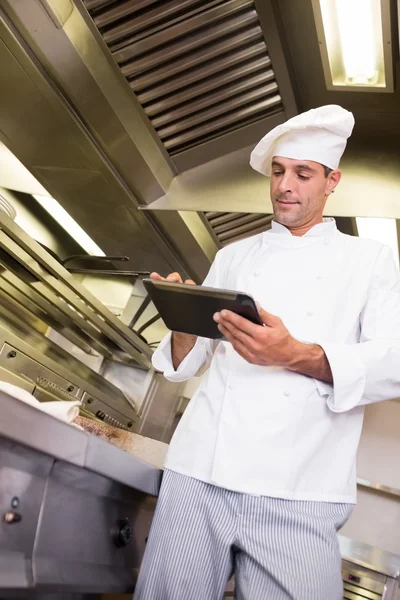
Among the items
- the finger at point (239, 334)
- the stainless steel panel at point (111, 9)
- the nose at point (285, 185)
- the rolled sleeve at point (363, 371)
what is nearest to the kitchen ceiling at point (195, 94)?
the stainless steel panel at point (111, 9)

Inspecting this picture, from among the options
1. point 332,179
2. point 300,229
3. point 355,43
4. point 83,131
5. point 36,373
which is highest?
point 355,43

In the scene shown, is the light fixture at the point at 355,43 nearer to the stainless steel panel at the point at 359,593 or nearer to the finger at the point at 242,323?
the finger at the point at 242,323

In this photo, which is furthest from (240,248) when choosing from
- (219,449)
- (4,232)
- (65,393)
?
(65,393)

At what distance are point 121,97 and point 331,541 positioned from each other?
4.65 ft

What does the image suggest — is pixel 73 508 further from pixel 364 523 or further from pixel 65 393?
pixel 65 393

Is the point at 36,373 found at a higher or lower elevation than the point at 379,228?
lower

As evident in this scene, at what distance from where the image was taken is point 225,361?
1.24 metres

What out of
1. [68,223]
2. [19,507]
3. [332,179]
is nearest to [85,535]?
[19,507]

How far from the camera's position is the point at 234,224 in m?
2.55

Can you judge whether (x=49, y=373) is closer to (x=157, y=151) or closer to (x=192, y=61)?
(x=157, y=151)

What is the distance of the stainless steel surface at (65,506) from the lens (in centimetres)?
88

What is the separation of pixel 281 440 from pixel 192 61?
49.8 inches

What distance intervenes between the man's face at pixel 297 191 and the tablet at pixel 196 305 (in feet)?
1.23

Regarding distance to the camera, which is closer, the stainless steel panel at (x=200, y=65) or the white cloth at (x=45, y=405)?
the white cloth at (x=45, y=405)
